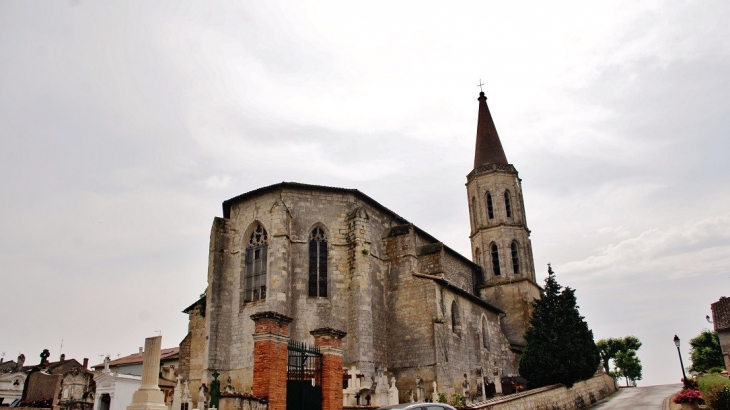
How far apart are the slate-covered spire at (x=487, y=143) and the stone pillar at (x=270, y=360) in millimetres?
30850

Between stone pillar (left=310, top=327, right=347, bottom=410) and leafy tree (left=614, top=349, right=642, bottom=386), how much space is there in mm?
59342

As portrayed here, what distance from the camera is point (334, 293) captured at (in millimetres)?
24109

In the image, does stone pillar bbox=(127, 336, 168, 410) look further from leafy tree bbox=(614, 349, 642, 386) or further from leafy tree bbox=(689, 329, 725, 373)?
leafy tree bbox=(614, 349, 642, 386)

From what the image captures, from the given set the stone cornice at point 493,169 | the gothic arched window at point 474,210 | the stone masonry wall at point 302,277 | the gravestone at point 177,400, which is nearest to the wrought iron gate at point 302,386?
the gravestone at point 177,400

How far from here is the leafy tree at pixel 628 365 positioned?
61844 millimetres

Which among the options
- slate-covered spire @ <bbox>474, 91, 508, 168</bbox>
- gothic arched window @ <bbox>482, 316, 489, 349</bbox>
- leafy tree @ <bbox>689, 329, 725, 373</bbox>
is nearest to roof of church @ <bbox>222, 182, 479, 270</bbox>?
gothic arched window @ <bbox>482, 316, 489, 349</bbox>

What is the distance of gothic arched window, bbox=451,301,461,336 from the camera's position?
26.7 meters

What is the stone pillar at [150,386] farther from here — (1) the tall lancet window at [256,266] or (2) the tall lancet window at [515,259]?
(2) the tall lancet window at [515,259]

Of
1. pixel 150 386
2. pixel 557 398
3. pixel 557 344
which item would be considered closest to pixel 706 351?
pixel 557 344

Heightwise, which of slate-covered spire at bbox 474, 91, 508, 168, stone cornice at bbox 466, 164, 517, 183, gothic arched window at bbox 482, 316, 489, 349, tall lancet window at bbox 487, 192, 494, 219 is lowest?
gothic arched window at bbox 482, 316, 489, 349

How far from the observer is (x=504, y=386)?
26375 millimetres

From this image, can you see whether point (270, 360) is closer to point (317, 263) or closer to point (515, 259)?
point (317, 263)

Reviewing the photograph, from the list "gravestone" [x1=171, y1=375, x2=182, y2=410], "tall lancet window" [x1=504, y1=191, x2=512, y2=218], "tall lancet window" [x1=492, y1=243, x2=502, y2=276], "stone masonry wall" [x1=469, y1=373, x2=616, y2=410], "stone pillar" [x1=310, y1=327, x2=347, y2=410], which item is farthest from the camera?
"tall lancet window" [x1=504, y1=191, x2=512, y2=218]

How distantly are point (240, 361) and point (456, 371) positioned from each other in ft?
31.9
